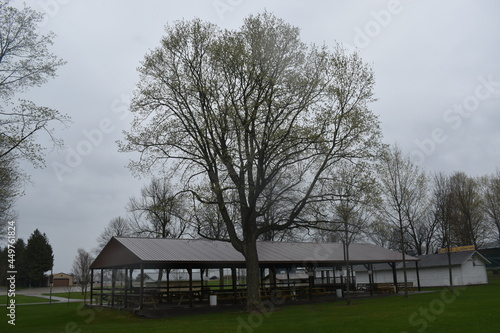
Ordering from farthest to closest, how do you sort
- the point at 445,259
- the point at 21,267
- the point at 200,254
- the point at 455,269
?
the point at 21,267 < the point at 445,259 < the point at 455,269 < the point at 200,254

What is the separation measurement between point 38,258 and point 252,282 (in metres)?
68.3

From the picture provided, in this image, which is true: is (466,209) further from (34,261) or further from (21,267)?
(21,267)

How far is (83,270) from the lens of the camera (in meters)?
46.6

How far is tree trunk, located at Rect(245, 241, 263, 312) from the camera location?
2069 cm

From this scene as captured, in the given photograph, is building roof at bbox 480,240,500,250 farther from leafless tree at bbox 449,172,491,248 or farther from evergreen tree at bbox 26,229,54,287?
evergreen tree at bbox 26,229,54,287

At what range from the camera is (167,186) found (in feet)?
169

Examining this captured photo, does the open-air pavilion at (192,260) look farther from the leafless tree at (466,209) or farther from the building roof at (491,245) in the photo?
the building roof at (491,245)

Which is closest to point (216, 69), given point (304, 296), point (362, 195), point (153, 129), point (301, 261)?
point (153, 129)

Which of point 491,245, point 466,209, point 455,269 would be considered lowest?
point 455,269

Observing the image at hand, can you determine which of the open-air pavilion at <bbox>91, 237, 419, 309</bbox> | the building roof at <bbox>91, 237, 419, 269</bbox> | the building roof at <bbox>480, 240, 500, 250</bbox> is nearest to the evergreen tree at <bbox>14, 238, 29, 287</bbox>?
the open-air pavilion at <bbox>91, 237, 419, 309</bbox>

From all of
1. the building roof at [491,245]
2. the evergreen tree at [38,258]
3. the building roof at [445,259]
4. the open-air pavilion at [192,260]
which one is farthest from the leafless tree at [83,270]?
the building roof at [491,245]

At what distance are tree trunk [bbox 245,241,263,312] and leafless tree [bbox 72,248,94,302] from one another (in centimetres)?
1916

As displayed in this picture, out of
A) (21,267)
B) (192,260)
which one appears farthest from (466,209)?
(21,267)

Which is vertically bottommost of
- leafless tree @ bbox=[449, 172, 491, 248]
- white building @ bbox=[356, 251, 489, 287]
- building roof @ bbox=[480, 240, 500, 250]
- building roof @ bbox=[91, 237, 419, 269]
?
white building @ bbox=[356, 251, 489, 287]
